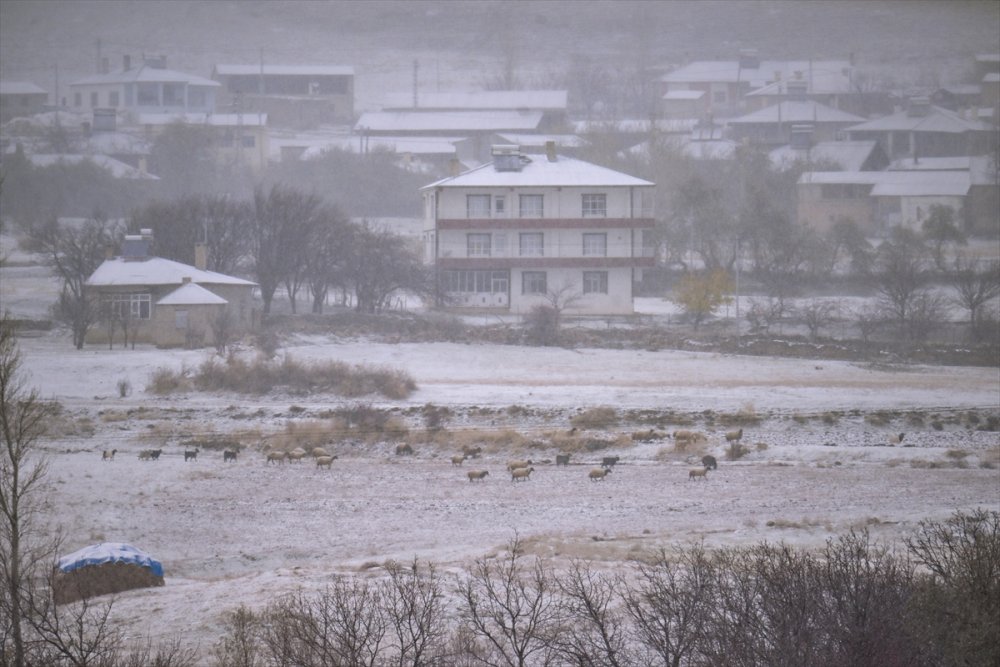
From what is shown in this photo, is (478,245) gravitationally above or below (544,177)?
below

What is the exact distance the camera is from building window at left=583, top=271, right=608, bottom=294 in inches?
1844

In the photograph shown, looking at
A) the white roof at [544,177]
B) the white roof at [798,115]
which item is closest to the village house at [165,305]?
the white roof at [544,177]

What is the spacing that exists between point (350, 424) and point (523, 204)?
21.0m

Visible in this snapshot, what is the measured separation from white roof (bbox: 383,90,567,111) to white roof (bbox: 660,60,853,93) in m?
20.2

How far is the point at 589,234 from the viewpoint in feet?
159

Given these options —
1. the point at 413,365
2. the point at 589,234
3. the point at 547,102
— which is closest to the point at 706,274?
the point at 589,234

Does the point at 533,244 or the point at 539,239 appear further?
the point at 539,239

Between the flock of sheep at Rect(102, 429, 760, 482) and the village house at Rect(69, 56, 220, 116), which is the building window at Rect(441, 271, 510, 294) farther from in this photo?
the village house at Rect(69, 56, 220, 116)

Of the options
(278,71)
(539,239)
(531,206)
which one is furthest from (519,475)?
(278,71)

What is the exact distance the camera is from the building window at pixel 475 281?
47.2 metres

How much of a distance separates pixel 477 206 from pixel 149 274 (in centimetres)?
1387

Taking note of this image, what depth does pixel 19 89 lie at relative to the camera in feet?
325

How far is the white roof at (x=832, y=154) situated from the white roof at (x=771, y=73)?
31.6 meters

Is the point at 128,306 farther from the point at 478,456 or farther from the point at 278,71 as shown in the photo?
the point at 278,71
